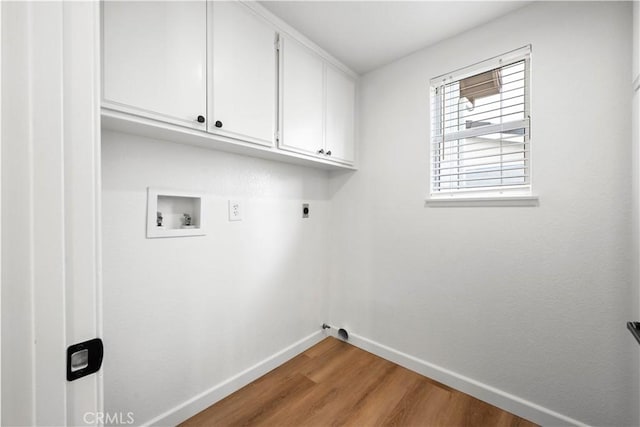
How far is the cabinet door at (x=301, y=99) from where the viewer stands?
1.70 m

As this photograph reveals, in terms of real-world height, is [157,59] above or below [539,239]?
above

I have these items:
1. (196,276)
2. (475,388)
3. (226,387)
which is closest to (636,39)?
(475,388)

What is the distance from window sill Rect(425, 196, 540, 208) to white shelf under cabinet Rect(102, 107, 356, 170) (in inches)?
38.7

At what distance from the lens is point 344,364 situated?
6.73ft

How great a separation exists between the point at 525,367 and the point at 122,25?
269cm

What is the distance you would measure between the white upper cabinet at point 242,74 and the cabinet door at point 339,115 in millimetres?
528

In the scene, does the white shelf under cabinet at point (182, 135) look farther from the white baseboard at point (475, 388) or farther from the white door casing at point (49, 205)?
the white baseboard at point (475, 388)

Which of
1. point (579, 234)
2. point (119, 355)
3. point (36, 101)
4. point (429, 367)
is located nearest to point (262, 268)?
point (119, 355)

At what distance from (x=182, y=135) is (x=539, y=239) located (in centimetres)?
205

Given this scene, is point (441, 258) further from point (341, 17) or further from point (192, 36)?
point (192, 36)

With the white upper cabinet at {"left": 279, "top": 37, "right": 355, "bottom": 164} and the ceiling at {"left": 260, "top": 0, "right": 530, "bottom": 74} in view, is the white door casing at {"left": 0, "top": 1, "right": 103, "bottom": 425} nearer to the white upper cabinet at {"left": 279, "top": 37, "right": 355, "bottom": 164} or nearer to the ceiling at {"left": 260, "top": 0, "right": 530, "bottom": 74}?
the white upper cabinet at {"left": 279, "top": 37, "right": 355, "bottom": 164}

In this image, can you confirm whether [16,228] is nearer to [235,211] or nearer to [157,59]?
[157,59]

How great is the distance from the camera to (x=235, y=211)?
68.3 inches

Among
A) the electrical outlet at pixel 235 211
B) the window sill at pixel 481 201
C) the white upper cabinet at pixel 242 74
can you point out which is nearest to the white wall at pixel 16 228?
the white upper cabinet at pixel 242 74
